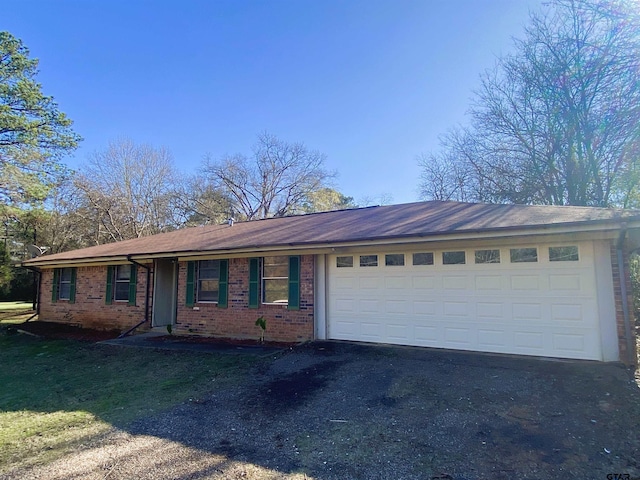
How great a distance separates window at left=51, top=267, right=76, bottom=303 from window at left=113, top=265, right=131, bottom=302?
→ 2.58 m

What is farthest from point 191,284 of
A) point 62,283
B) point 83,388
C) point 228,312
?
point 62,283

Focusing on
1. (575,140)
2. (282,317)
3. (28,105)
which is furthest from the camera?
(28,105)

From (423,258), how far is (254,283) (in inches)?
171

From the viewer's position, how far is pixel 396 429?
4.09m

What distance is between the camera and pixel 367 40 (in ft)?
37.7

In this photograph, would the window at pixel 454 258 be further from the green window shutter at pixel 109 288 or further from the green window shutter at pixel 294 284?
the green window shutter at pixel 109 288

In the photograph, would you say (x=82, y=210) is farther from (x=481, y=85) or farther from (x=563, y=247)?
(x=563, y=247)

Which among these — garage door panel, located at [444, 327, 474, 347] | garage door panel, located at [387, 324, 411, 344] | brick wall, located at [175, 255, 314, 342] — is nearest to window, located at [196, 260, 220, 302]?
brick wall, located at [175, 255, 314, 342]

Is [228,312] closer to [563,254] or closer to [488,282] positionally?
[488,282]

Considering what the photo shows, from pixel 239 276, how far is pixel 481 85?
13.9m

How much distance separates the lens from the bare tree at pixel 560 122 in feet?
39.1

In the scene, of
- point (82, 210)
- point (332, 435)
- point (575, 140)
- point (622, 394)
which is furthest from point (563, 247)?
point (82, 210)

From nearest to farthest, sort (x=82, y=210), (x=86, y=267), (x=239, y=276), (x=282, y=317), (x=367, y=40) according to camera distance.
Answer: (x=282, y=317)
(x=239, y=276)
(x=367, y=40)
(x=86, y=267)
(x=82, y=210)

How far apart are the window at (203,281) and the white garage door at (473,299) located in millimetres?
3564
